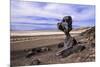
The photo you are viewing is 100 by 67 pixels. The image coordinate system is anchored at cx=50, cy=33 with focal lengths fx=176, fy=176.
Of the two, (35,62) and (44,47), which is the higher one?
(44,47)

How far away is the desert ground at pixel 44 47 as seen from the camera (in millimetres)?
2230

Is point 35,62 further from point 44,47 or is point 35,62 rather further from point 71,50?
point 71,50

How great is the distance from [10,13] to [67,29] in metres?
0.79

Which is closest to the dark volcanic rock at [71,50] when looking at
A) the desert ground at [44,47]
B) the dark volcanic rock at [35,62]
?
the desert ground at [44,47]

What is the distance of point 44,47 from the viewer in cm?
233

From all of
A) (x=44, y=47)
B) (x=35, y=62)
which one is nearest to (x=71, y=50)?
(x=44, y=47)

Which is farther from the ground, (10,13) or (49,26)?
(10,13)

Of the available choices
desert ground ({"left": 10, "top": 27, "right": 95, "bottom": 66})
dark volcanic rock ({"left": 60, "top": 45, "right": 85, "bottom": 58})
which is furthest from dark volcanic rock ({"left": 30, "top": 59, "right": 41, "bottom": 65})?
dark volcanic rock ({"left": 60, "top": 45, "right": 85, "bottom": 58})

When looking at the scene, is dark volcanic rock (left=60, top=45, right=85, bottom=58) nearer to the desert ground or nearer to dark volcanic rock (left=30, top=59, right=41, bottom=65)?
the desert ground

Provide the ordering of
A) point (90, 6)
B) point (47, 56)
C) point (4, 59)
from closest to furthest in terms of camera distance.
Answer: point (4, 59) → point (47, 56) → point (90, 6)

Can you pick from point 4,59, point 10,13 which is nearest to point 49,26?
point 10,13

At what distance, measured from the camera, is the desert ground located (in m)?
2.23
